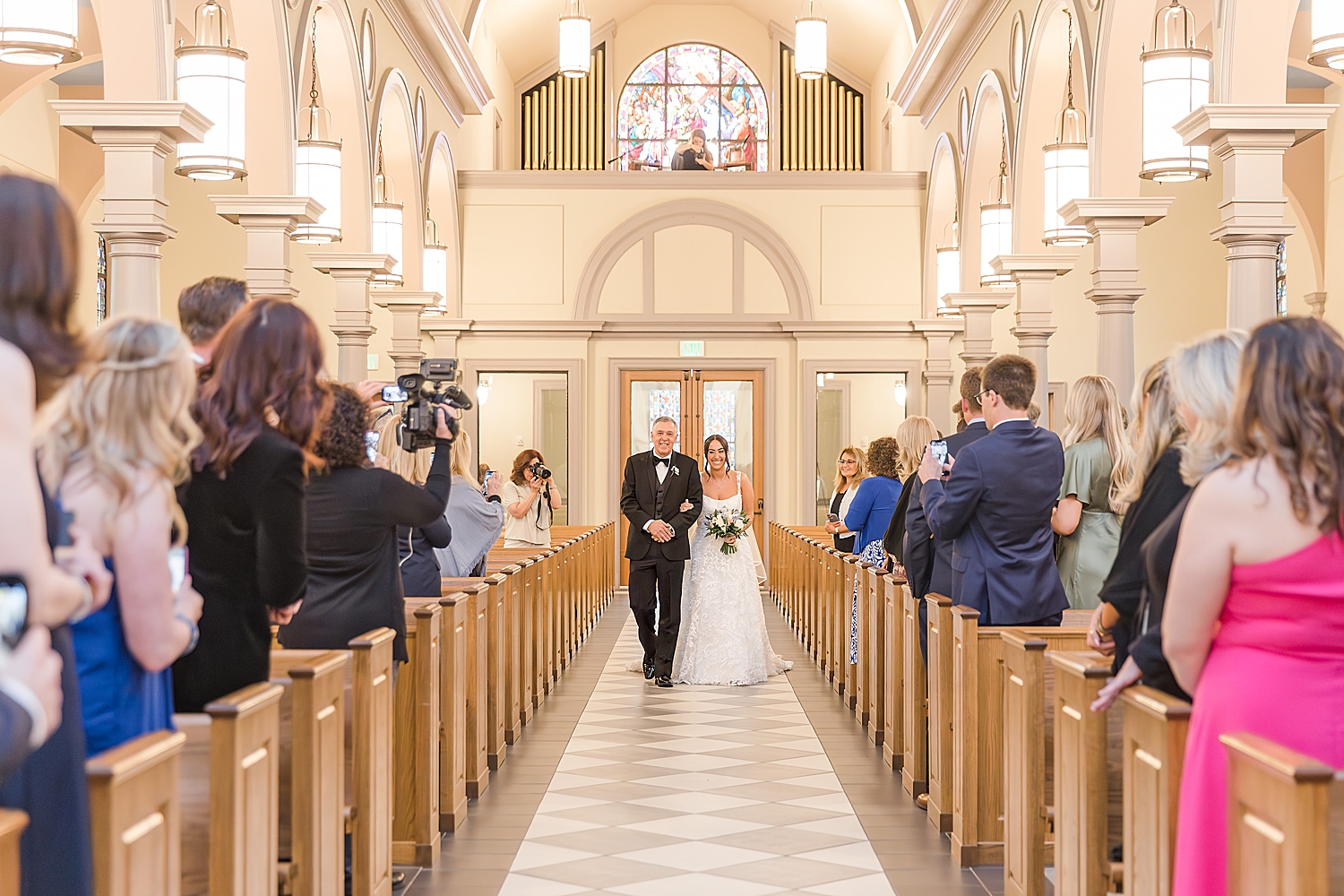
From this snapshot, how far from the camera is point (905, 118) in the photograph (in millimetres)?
16141

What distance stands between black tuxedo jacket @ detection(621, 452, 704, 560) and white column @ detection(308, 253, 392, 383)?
3086 millimetres

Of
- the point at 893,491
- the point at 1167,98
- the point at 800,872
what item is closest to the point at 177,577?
the point at 800,872

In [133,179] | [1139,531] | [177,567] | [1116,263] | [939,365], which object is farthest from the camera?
[939,365]

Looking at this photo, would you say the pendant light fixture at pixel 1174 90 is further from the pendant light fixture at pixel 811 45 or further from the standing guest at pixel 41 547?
the pendant light fixture at pixel 811 45

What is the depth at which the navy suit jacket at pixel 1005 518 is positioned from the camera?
460 cm

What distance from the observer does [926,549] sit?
5414mm

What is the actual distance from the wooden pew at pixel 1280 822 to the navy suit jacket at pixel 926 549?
2.91 m

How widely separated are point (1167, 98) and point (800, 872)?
12.7 feet

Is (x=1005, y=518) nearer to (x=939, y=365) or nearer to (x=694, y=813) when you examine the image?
(x=694, y=813)

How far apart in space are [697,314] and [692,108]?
3.99 m

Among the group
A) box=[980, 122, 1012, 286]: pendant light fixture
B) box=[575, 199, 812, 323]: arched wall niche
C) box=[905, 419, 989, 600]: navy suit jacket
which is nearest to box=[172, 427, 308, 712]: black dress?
box=[905, 419, 989, 600]: navy suit jacket

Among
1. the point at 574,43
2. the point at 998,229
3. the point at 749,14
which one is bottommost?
the point at 998,229

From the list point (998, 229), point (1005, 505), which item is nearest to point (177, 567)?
point (1005, 505)

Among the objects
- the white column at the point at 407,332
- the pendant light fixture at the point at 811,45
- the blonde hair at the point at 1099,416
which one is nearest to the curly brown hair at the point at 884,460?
the blonde hair at the point at 1099,416
